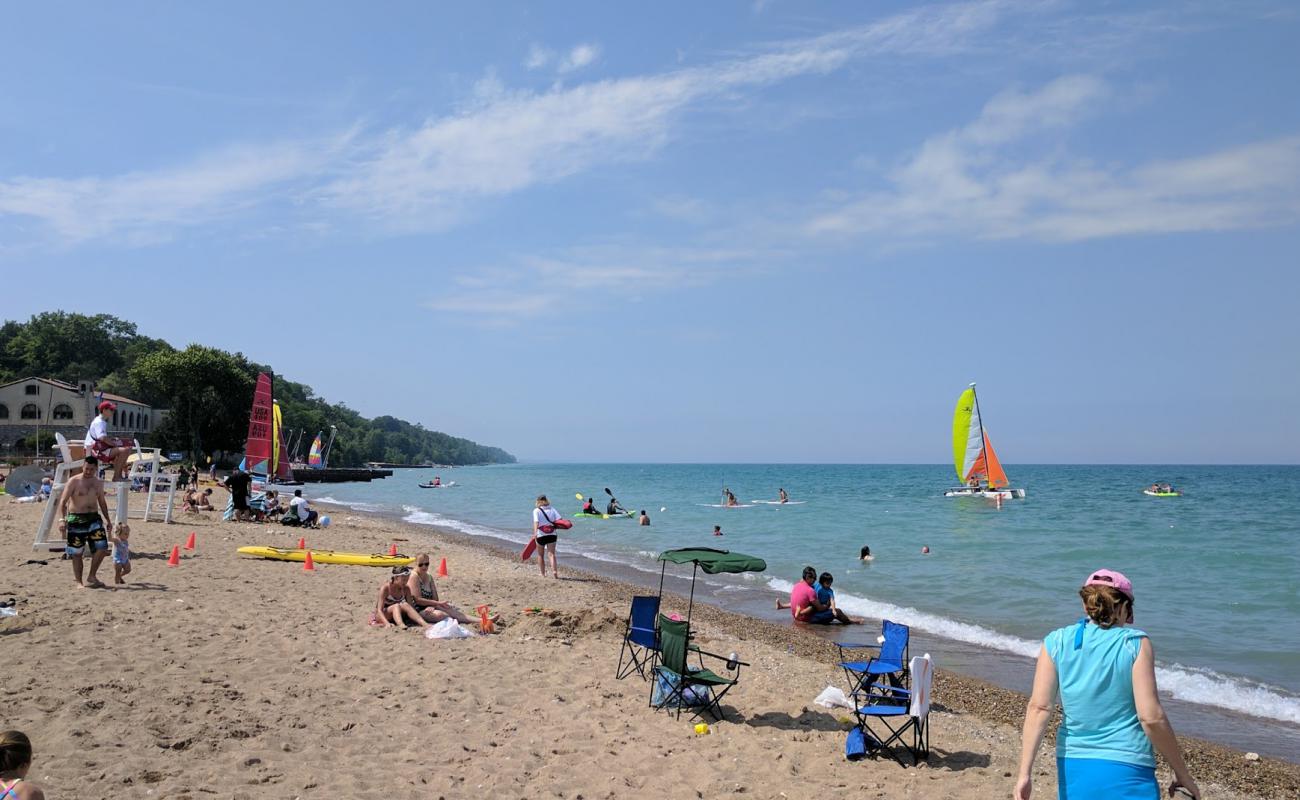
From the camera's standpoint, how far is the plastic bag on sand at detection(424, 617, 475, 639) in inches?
372

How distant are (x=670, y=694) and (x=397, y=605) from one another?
4109 mm

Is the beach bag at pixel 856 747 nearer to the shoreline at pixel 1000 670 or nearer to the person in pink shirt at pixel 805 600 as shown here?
the shoreline at pixel 1000 670

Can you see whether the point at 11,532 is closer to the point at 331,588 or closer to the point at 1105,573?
the point at 331,588

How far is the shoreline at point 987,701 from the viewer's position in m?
7.09

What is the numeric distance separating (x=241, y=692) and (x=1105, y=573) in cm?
650

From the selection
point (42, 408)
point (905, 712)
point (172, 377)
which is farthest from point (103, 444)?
point (42, 408)

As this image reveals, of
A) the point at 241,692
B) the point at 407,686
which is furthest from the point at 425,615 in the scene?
the point at 241,692

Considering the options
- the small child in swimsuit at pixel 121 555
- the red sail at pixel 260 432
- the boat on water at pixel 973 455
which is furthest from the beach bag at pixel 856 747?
the boat on water at pixel 973 455

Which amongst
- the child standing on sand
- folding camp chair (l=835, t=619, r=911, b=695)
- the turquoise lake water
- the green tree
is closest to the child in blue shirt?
the turquoise lake water

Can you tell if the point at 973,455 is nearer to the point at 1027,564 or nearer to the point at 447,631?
the point at 1027,564

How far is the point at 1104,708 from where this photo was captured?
3123mm

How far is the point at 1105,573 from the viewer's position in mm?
3244

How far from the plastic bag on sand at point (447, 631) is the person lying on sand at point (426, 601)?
41 cm

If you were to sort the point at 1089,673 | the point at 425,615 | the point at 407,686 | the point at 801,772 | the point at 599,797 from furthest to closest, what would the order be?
1. the point at 425,615
2. the point at 407,686
3. the point at 801,772
4. the point at 599,797
5. the point at 1089,673
